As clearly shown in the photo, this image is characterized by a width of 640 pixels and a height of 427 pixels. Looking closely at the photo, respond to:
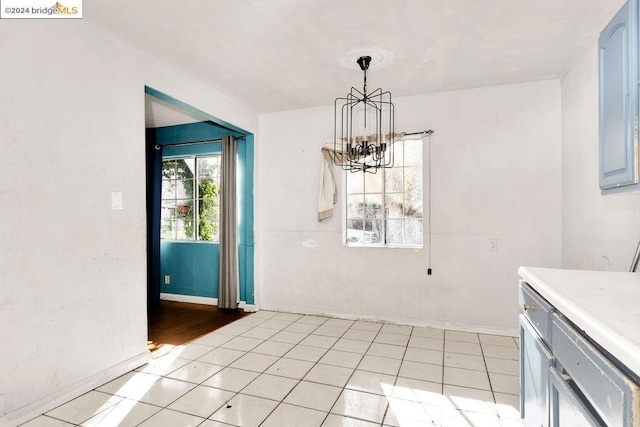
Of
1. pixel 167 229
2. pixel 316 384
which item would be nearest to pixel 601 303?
pixel 316 384

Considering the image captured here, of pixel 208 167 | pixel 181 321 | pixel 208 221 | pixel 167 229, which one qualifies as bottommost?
pixel 181 321

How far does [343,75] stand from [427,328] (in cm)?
280

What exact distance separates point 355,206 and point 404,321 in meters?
1.45

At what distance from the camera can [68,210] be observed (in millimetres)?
2238

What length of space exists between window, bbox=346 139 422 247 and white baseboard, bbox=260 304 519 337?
86 centimetres

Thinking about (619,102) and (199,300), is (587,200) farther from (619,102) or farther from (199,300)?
(199,300)

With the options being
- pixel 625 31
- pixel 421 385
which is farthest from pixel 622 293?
pixel 421 385

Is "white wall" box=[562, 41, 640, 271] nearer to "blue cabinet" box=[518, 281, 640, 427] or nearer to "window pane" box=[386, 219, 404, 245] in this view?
"blue cabinet" box=[518, 281, 640, 427]

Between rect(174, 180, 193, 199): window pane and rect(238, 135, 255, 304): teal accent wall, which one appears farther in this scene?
rect(174, 180, 193, 199): window pane

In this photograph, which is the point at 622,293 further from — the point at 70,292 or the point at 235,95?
the point at 235,95

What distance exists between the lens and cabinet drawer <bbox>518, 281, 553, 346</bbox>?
4.50 ft

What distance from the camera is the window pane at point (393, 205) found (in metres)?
3.94

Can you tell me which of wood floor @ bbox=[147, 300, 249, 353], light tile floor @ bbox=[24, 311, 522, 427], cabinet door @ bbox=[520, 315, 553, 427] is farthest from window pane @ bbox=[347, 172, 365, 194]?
cabinet door @ bbox=[520, 315, 553, 427]

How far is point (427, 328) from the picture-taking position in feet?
12.1
